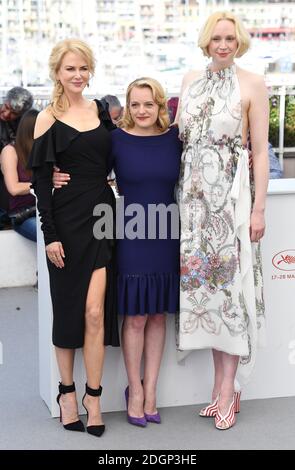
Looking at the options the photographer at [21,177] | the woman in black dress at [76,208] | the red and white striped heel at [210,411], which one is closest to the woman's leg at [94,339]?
the woman in black dress at [76,208]

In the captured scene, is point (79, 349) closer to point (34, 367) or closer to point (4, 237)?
point (34, 367)

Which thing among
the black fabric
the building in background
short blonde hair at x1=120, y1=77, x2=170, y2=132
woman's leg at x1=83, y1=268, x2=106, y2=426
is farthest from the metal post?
woman's leg at x1=83, y1=268, x2=106, y2=426

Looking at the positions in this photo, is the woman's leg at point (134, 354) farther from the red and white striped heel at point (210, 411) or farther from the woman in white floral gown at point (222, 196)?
the red and white striped heel at point (210, 411)

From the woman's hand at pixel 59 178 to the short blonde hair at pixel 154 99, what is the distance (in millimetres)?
303

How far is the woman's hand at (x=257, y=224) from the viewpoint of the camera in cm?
325

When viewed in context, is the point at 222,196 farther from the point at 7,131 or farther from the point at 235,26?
the point at 7,131

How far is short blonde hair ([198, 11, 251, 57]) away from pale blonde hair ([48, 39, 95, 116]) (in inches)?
16.4

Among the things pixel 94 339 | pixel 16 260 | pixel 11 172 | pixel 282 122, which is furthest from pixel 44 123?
pixel 282 122

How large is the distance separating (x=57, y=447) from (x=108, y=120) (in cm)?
126

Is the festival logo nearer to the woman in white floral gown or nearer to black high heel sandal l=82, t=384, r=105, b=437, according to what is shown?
the woman in white floral gown

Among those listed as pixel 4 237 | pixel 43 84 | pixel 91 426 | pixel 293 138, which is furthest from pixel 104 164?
pixel 43 84

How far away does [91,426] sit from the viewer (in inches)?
132

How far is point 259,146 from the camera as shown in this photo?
10.6ft

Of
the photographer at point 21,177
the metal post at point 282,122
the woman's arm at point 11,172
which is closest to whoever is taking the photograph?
the photographer at point 21,177
